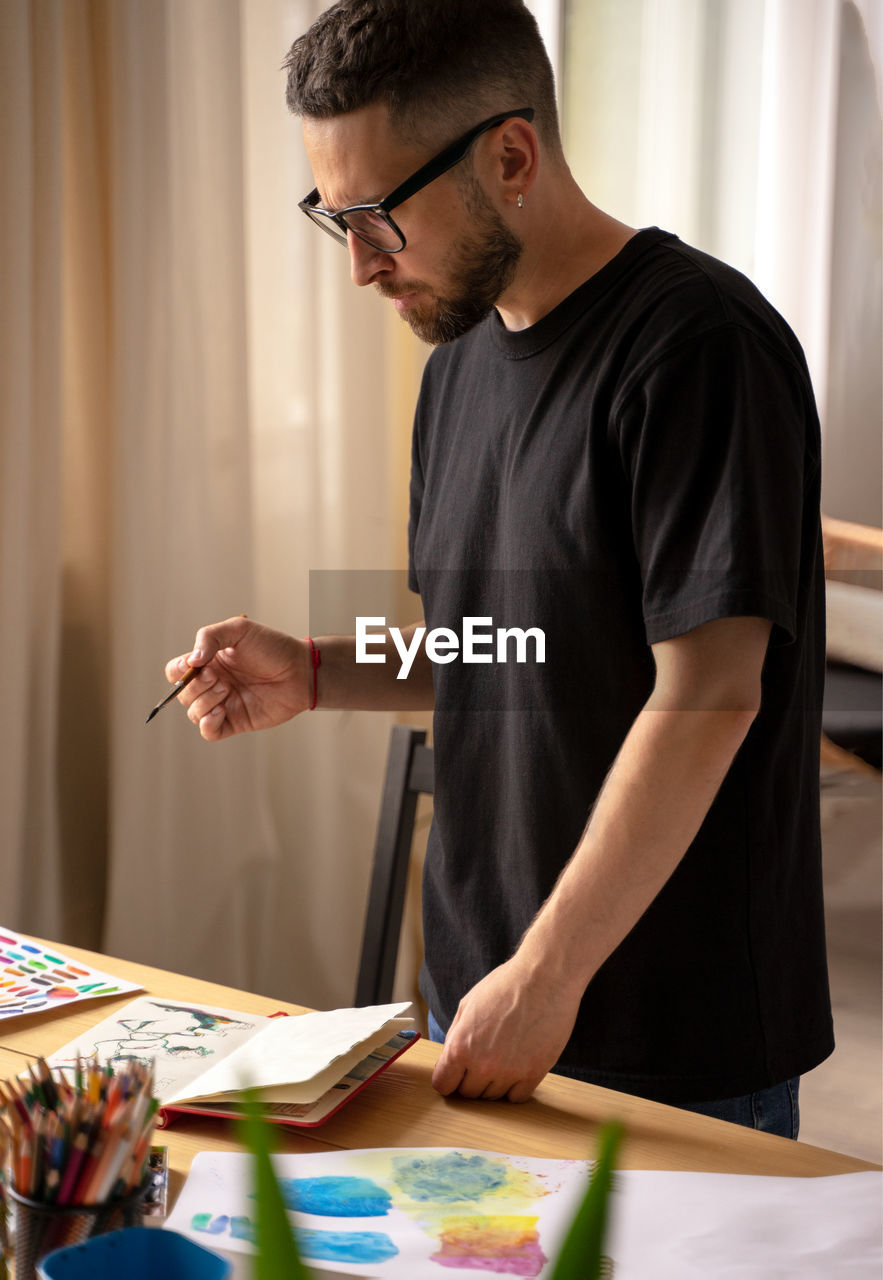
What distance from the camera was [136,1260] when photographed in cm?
49

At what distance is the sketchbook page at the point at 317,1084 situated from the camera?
33.5 inches

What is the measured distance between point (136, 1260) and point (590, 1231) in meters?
0.24

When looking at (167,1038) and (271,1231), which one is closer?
(271,1231)

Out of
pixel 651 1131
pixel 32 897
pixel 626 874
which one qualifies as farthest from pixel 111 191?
pixel 651 1131

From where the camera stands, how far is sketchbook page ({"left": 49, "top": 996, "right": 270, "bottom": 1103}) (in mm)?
921

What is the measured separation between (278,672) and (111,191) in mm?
1193

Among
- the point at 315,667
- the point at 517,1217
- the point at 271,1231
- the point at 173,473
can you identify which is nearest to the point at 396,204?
the point at 315,667

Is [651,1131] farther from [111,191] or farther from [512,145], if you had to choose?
[111,191]

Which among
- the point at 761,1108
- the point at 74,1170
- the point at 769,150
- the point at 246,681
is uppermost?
the point at 769,150

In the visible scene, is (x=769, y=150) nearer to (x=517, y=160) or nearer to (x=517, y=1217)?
(x=517, y=160)

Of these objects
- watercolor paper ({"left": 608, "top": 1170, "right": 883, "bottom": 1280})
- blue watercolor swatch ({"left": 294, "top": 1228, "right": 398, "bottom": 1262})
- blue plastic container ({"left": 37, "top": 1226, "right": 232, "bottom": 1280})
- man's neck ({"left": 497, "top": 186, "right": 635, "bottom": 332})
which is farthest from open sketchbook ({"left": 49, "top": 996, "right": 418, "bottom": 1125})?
man's neck ({"left": 497, "top": 186, "right": 635, "bottom": 332})

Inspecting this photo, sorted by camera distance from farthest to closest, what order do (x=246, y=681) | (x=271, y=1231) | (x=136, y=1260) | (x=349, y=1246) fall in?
(x=246, y=681)
(x=349, y=1246)
(x=136, y=1260)
(x=271, y=1231)

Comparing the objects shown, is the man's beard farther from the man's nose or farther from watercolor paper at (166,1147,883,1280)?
watercolor paper at (166,1147,883,1280)

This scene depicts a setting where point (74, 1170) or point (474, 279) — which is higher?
point (474, 279)
